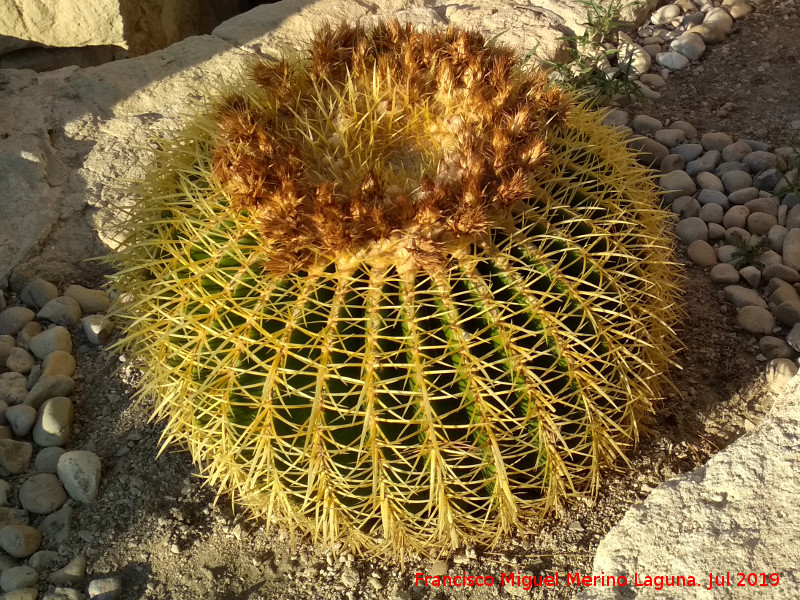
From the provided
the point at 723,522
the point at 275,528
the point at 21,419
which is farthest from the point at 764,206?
the point at 21,419

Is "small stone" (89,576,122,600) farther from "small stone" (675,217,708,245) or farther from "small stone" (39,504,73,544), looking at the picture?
"small stone" (675,217,708,245)

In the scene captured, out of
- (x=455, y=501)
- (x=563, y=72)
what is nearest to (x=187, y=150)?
(x=455, y=501)

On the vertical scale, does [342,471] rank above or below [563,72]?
above

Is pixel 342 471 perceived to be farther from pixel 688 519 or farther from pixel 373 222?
pixel 688 519

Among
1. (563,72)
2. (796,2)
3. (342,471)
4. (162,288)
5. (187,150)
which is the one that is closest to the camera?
(342,471)

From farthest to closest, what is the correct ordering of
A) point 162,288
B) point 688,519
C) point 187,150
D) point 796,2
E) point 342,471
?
point 796,2 < point 187,150 < point 162,288 < point 342,471 < point 688,519

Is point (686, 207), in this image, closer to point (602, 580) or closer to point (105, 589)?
point (602, 580)

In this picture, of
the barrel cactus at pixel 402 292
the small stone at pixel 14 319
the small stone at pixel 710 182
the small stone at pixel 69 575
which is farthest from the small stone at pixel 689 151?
the small stone at pixel 69 575
